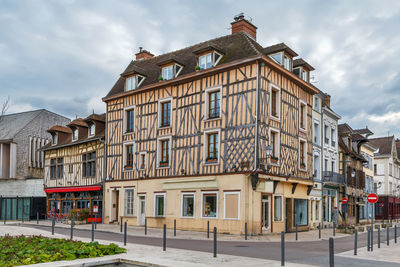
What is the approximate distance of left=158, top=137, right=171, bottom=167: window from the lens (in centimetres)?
2435

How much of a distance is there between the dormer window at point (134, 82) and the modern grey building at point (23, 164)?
12.1 meters

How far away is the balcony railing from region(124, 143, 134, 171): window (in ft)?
41.9

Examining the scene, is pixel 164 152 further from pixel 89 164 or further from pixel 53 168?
pixel 53 168

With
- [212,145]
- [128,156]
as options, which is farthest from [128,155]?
[212,145]

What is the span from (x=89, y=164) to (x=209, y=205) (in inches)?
453

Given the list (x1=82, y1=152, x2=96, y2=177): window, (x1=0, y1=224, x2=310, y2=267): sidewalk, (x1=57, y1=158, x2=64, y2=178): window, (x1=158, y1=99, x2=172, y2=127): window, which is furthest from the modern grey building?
(x1=0, y1=224, x2=310, y2=267): sidewalk

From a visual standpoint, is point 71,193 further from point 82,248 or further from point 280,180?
point 82,248

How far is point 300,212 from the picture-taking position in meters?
25.0

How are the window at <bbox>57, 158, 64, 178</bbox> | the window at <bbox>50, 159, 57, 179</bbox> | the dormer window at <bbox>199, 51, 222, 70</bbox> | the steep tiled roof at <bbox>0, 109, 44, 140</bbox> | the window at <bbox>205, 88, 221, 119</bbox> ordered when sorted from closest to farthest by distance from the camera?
the window at <bbox>205, 88, 221, 119</bbox>, the dormer window at <bbox>199, 51, 222, 70</bbox>, the window at <bbox>57, 158, 64, 178</bbox>, the window at <bbox>50, 159, 57, 179</bbox>, the steep tiled roof at <bbox>0, 109, 44, 140</bbox>

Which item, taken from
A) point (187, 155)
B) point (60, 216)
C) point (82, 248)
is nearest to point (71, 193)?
point (60, 216)

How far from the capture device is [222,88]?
72.5 feet

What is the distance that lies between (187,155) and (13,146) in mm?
18682

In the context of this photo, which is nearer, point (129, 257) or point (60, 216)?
point (129, 257)

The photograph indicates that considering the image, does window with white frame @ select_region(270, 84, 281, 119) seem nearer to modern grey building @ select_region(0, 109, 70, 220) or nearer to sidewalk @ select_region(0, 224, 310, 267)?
sidewalk @ select_region(0, 224, 310, 267)
